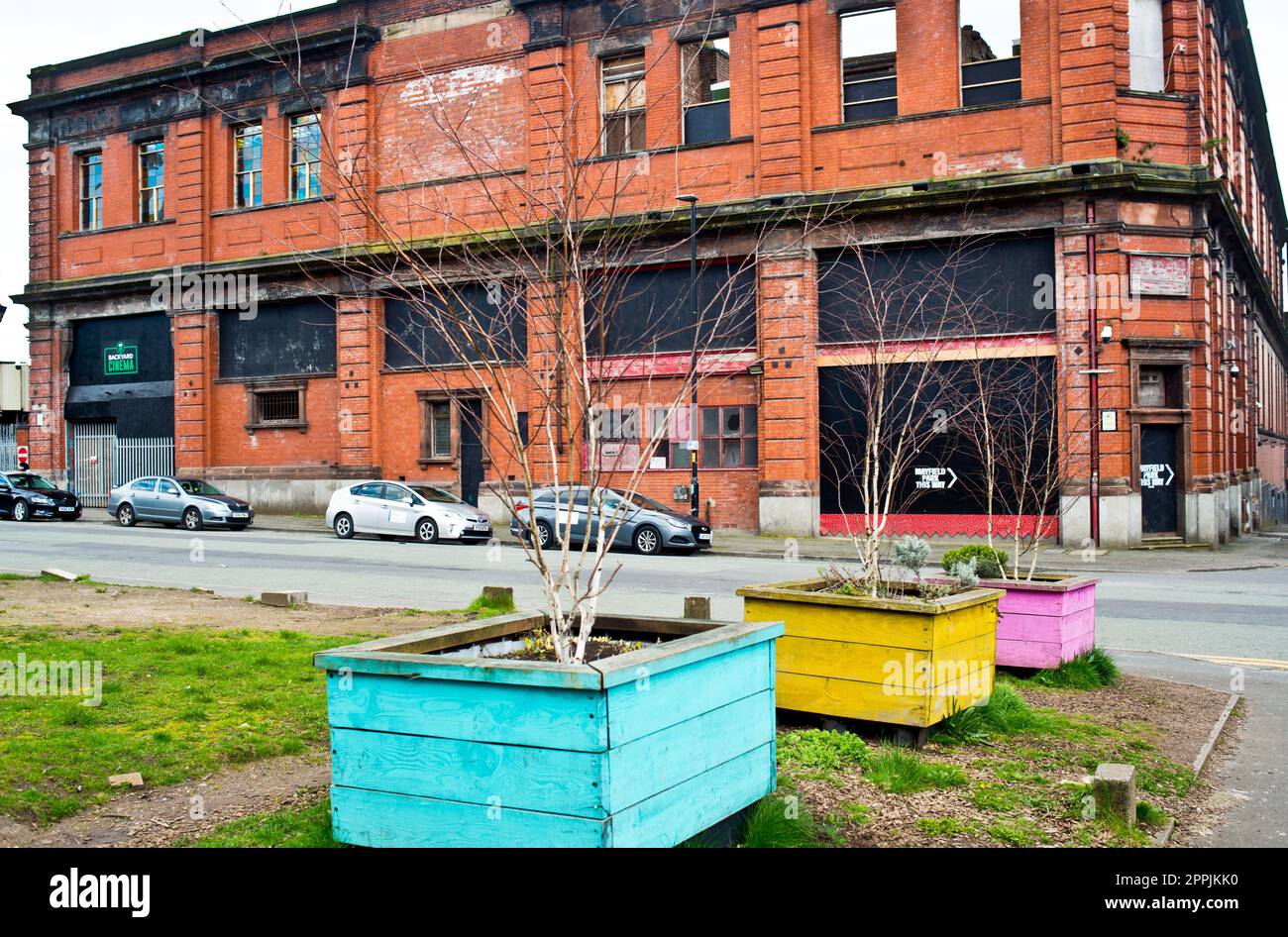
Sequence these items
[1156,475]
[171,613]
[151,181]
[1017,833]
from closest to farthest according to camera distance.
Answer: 1. [1017,833]
2. [171,613]
3. [1156,475]
4. [151,181]

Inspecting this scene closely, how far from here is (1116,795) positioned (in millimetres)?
5500

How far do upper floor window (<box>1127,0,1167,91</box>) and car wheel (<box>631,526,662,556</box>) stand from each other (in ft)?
48.7

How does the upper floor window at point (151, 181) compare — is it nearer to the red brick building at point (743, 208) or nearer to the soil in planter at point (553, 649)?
the red brick building at point (743, 208)

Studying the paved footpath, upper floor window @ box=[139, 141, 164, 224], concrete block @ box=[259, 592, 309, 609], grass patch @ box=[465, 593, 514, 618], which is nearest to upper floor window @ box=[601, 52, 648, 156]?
upper floor window @ box=[139, 141, 164, 224]

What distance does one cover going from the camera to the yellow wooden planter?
657 cm

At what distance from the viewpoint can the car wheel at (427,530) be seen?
2648 cm


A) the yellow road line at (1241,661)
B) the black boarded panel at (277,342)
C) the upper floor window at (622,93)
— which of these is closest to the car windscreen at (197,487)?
the black boarded panel at (277,342)

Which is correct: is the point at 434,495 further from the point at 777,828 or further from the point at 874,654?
the point at 777,828

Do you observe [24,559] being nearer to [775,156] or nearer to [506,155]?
[506,155]

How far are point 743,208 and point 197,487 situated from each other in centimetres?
1601

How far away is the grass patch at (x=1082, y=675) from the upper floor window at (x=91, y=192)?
37.2 meters

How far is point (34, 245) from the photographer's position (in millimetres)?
38938

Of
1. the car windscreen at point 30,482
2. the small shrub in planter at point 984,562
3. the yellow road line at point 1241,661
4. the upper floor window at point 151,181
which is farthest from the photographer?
the upper floor window at point 151,181

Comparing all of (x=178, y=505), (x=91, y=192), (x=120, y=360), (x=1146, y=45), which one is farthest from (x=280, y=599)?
(x=91, y=192)
